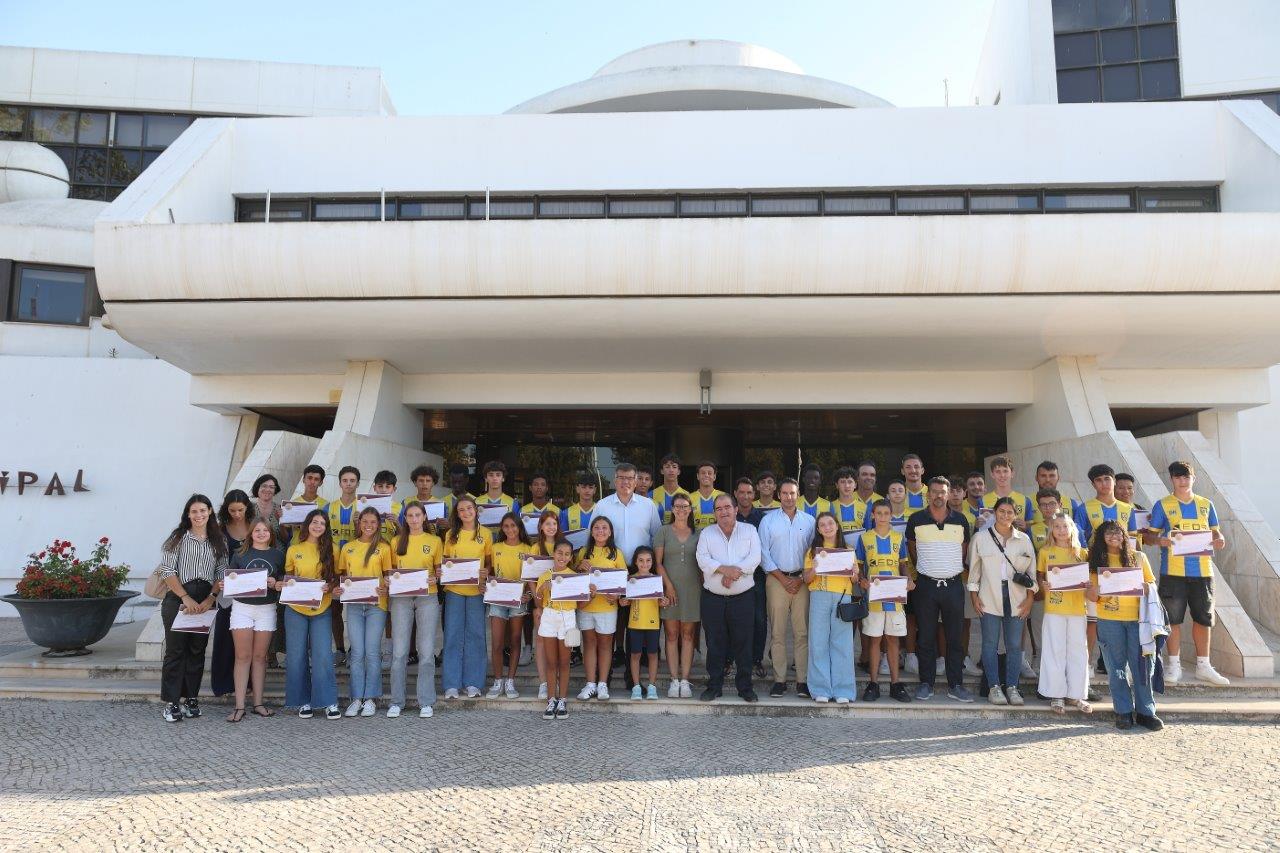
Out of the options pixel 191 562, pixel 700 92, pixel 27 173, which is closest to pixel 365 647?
pixel 191 562

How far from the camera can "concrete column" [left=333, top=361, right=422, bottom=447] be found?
11789 mm

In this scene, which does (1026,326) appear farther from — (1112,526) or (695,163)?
(695,163)

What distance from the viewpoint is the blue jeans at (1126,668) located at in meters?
6.52

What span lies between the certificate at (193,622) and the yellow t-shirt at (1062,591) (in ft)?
22.8

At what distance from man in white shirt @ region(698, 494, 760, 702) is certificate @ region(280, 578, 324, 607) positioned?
3.17 metres

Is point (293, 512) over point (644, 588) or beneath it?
over

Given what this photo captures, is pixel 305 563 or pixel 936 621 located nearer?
pixel 305 563

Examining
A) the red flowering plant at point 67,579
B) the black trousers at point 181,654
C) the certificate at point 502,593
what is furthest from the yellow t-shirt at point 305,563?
the red flowering plant at point 67,579

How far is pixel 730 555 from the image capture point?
7039 mm

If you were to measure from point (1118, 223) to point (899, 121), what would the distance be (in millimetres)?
4552

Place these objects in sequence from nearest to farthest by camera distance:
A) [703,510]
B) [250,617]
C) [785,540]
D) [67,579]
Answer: [250,617] → [785,540] → [703,510] → [67,579]

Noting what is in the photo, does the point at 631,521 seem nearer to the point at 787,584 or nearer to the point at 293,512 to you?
the point at 787,584

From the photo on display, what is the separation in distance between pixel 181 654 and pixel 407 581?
194 centimetres

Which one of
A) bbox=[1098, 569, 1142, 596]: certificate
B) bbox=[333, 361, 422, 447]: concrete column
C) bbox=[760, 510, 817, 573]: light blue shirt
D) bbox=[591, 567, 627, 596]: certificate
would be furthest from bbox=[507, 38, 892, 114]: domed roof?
bbox=[1098, 569, 1142, 596]: certificate
